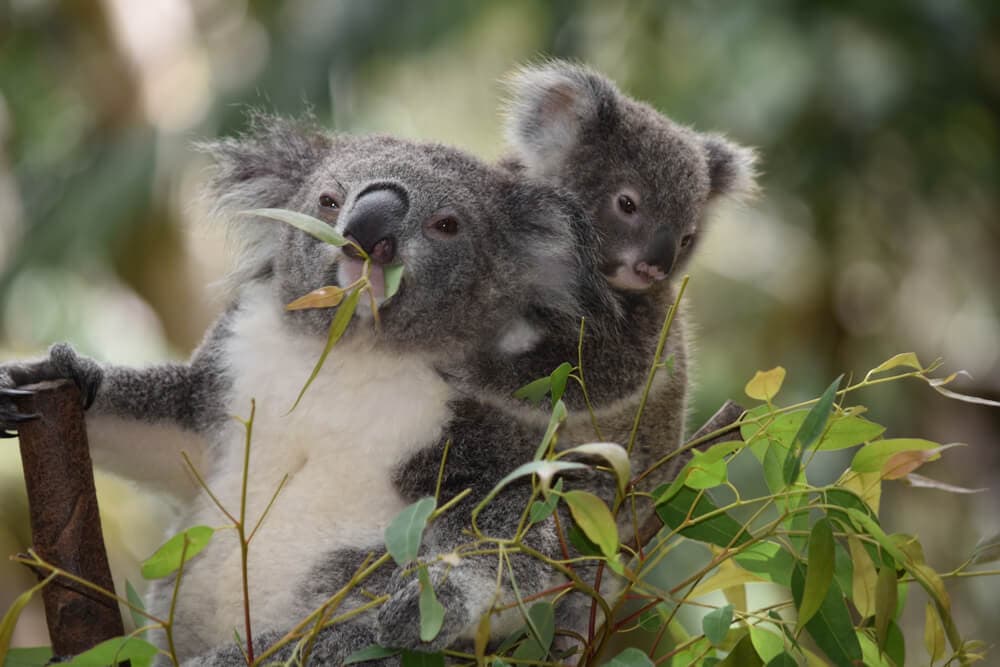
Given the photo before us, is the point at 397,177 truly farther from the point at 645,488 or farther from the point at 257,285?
the point at 645,488

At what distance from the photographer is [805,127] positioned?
633cm

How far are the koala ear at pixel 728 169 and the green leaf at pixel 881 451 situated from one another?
1225 millimetres

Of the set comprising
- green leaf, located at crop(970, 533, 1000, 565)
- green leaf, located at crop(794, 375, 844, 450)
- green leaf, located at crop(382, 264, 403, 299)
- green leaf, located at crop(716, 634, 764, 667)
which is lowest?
green leaf, located at crop(716, 634, 764, 667)

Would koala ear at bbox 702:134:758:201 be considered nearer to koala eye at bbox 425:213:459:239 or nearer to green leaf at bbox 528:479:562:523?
koala eye at bbox 425:213:459:239

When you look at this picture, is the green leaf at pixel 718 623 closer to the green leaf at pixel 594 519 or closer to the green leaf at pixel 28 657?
the green leaf at pixel 594 519

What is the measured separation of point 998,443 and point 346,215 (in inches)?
214

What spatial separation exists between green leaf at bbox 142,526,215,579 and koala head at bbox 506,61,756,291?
1072mm

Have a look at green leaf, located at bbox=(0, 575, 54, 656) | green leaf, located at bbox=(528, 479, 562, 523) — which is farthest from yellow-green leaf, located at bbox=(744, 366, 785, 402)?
green leaf, located at bbox=(0, 575, 54, 656)

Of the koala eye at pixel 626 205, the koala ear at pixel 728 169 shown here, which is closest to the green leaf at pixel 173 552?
the koala eye at pixel 626 205

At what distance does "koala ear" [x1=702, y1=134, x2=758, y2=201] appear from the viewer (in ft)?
8.96

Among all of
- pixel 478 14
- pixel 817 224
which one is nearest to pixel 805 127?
pixel 817 224

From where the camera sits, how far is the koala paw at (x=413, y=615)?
1.66m

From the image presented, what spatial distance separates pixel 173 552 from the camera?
1.53 meters

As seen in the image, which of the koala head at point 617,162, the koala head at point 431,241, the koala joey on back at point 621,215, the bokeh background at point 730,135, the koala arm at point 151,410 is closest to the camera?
the koala head at point 431,241
